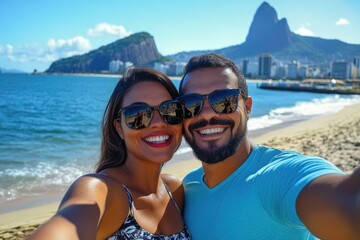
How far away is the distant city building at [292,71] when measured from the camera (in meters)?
176

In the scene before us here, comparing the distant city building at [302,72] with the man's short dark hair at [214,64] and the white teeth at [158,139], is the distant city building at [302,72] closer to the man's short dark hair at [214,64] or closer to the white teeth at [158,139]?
the man's short dark hair at [214,64]

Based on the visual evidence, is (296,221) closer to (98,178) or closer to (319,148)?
(98,178)

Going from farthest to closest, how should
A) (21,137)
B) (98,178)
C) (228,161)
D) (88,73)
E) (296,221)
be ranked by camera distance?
(88,73)
(21,137)
(228,161)
(98,178)
(296,221)

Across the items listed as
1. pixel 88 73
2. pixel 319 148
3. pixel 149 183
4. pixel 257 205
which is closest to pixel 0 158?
pixel 319 148

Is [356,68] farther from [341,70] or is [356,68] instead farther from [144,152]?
[144,152]

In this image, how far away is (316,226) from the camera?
1589mm

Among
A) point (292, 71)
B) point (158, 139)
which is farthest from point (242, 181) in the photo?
point (292, 71)

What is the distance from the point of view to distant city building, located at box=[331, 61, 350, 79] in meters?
151

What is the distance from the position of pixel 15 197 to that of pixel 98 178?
263 inches

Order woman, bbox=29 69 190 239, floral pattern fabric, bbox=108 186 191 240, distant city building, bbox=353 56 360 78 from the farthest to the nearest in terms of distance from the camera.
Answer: distant city building, bbox=353 56 360 78, woman, bbox=29 69 190 239, floral pattern fabric, bbox=108 186 191 240

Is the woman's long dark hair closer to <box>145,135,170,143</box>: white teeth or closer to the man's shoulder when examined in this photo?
<box>145,135,170,143</box>: white teeth

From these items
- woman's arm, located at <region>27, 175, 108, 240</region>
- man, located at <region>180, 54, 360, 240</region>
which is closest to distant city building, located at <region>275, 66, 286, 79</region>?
man, located at <region>180, 54, 360, 240</region>

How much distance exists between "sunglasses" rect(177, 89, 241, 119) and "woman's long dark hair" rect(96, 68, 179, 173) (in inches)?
8.5

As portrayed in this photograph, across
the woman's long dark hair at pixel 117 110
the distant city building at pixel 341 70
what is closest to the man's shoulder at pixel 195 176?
the woman's long dark hair at pixel 117 110
